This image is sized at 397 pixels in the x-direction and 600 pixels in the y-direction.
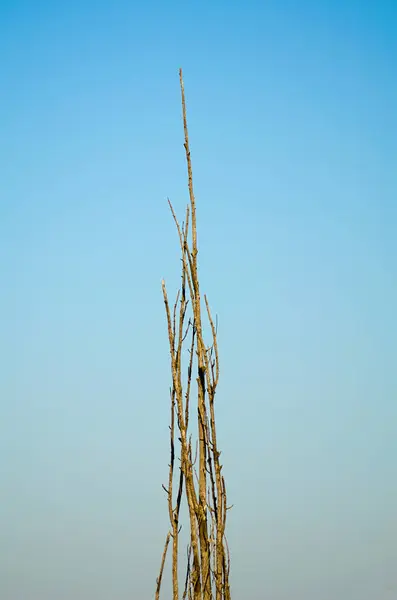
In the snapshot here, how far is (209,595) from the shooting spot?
3.78 metres

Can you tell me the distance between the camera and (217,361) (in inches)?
155

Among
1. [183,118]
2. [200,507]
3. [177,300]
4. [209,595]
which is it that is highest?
[183,118]

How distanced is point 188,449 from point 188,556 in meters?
0.46

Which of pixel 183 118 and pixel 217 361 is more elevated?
pixel 183 118

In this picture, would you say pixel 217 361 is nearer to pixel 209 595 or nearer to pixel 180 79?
pixel 209 595

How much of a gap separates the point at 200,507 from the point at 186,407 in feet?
1.38

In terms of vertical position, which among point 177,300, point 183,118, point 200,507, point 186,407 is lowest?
point 200,507

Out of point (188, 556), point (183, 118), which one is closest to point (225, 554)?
point (188, 556)

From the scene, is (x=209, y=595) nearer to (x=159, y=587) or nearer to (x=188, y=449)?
(x=159, y=587)

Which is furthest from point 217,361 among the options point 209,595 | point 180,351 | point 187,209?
point 209,595

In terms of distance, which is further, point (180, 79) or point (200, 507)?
point (180, 79)

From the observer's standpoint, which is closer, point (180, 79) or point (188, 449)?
point (188, 449)

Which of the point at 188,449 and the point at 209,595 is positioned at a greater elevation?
the point at 188,449

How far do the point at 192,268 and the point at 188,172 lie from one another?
43cm
